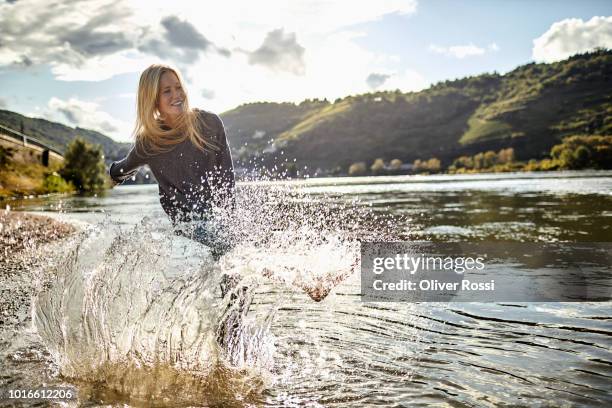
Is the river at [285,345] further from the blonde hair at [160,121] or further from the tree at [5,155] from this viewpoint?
the tree at [5,155]

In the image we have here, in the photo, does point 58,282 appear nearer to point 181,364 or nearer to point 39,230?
point 181,364

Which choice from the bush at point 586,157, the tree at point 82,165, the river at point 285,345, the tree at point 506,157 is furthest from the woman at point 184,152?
the tree at point 506,157

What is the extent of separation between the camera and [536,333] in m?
6.21

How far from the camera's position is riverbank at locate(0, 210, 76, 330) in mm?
7932

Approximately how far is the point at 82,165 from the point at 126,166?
80.6 meters

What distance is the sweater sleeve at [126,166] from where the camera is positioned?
5551 millimetres

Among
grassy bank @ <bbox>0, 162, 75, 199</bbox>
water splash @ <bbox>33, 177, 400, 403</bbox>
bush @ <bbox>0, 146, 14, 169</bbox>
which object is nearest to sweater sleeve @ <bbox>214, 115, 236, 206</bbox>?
water splash @ <bbox>33, 177, 400, 403</bbox>

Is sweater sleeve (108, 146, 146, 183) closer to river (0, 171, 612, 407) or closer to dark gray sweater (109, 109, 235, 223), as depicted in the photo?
dark gray sweater (109, 109, 235, 223)

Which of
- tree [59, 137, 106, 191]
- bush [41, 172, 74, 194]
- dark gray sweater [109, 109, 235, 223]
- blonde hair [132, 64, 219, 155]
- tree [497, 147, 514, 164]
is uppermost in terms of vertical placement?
tree [497, 147, 514, 164]

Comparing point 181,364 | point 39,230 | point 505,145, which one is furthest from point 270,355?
point 505,145

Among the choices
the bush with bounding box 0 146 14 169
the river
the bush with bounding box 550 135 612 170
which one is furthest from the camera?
the bush with bounding box 550 135 612 170

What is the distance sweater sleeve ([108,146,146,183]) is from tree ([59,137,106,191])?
255 ft

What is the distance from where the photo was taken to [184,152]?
17.5ft

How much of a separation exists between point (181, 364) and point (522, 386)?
3237 mm
